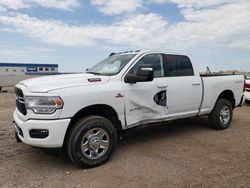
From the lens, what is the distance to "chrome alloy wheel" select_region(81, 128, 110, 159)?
441 centimetres

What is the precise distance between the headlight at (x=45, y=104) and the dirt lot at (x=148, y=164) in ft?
2.92

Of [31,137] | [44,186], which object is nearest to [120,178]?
[44,186]

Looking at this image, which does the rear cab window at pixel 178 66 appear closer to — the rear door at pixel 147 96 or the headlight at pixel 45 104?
the rear door at pixel 147 96

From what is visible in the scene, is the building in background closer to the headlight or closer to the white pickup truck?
the white pickup truck

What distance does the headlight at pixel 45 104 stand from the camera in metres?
4.07

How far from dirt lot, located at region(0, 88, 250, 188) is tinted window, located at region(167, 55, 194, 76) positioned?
4.79 ft

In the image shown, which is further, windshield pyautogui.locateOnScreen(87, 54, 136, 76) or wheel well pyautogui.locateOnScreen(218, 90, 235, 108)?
wheel well pyautogui.locateOnScreen(218, 90, 235, 108)

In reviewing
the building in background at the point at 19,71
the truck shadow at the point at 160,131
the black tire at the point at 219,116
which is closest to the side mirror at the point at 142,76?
the truck shadow at the point at 160,131

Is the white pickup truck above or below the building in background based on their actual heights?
below

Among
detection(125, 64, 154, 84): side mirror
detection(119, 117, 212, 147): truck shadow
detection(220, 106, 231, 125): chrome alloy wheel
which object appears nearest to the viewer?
detection(125, 64, 154, 84): side mirror

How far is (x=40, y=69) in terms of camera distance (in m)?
27.7

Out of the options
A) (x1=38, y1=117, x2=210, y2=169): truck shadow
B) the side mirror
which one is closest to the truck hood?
the side mirror

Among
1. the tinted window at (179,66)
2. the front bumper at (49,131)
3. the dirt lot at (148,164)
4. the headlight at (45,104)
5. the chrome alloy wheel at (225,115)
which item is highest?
the tinted window at (179,66)

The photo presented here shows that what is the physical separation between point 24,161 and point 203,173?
9.63ft
